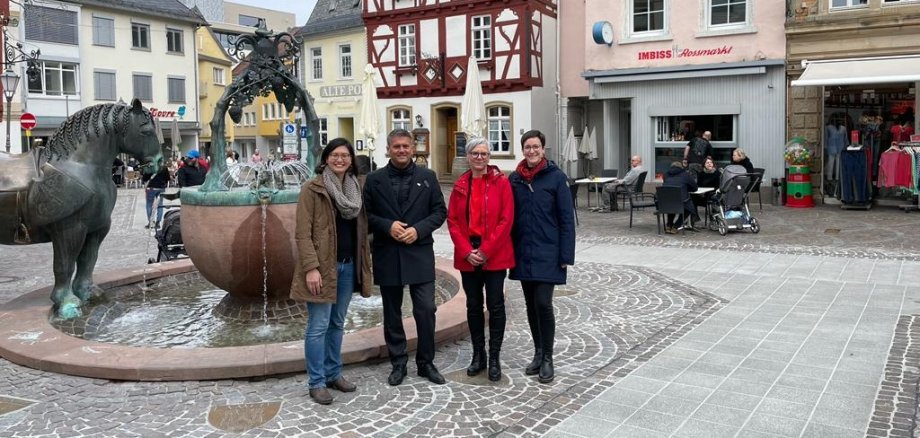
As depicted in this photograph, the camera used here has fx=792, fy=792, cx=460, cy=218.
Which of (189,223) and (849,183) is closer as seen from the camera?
(189,223)

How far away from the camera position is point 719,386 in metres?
5.12

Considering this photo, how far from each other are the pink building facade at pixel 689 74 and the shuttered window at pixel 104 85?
27597 millimetres

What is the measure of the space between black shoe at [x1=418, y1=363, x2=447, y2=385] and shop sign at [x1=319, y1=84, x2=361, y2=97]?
29236 mm

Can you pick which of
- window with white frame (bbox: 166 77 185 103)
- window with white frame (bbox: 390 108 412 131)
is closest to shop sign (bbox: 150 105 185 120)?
window with white frame (bbox: 166 77 185 103)

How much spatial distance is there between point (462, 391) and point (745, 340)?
8.39 ft

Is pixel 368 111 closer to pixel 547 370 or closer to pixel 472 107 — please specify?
pixel 472 107

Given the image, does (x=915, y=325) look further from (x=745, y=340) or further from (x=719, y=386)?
(x=719, y=386)

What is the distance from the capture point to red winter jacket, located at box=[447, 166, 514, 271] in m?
5.13

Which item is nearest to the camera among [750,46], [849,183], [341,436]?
[341,436]

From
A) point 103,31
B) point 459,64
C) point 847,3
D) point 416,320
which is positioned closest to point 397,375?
point 416,320

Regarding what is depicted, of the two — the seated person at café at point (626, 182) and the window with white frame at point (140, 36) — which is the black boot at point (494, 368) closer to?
the seated person at café at point (626, 182)

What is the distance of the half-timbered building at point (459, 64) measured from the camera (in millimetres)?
26219

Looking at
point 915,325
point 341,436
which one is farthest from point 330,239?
point 915,325

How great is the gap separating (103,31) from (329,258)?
39.9 m
